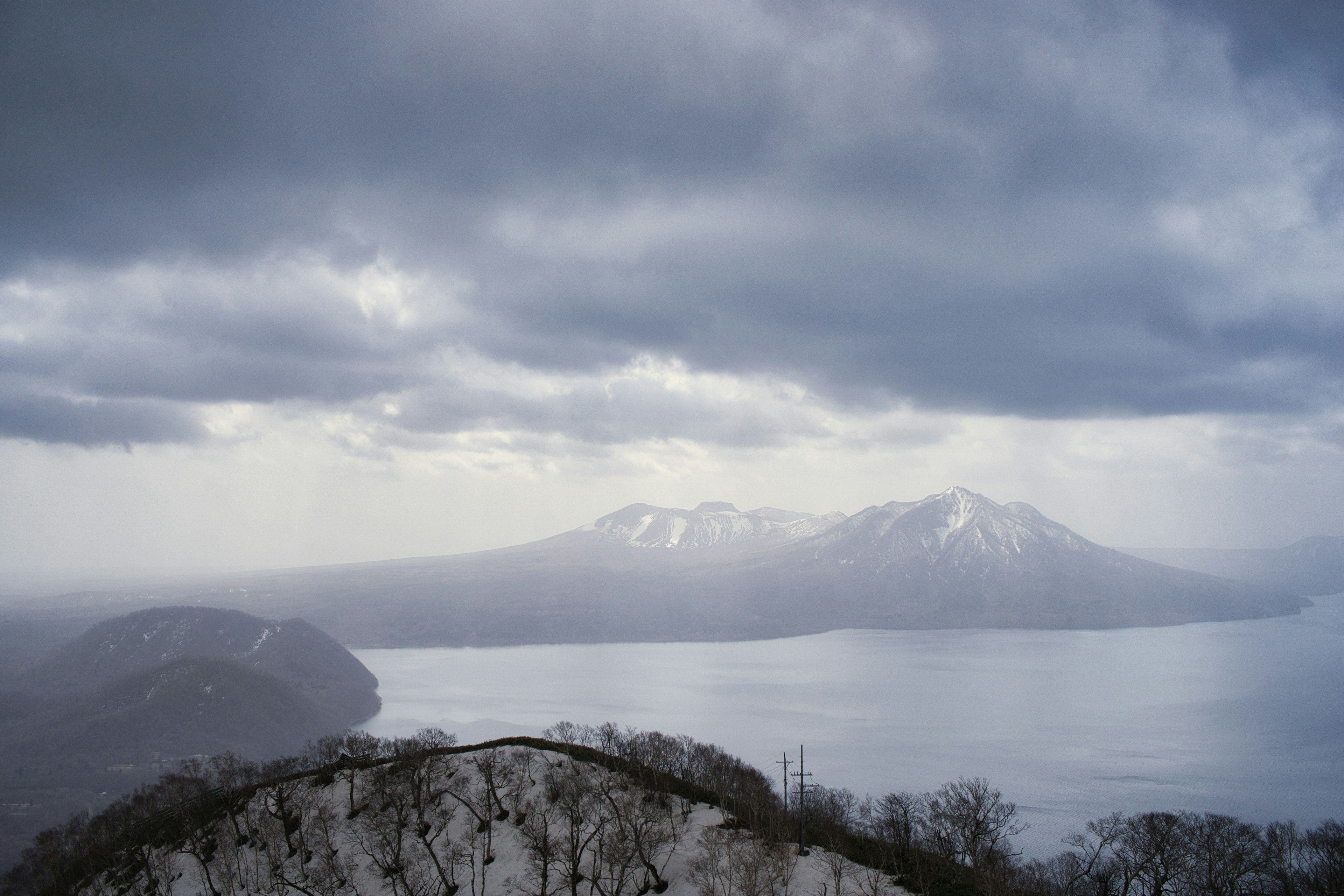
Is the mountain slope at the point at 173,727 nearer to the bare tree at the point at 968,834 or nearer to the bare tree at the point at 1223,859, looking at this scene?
the bare tree at the point at 968,834

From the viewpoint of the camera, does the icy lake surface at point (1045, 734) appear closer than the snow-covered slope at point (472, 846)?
No

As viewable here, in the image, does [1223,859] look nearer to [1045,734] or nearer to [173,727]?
[1045,734]

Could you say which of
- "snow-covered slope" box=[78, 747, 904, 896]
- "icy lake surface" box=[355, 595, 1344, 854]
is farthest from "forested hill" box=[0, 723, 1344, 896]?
"icy lake surface" box=[355, 595, 1344, 854]

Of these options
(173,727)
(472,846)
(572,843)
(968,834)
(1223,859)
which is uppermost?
(572,843)

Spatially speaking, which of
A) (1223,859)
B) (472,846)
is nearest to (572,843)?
(472,846)

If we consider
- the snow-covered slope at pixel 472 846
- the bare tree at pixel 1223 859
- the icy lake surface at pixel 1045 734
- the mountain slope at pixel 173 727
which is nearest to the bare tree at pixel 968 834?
the snow-covered slope at pixel 472 846

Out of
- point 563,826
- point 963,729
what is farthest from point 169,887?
point 963,729

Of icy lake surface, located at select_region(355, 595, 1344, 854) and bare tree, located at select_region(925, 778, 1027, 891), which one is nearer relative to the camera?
bare tree, located at select_region(925, 778, 1027, 891)

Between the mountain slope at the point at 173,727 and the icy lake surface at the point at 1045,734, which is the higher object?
the icy lake surface at the point at 1045,734

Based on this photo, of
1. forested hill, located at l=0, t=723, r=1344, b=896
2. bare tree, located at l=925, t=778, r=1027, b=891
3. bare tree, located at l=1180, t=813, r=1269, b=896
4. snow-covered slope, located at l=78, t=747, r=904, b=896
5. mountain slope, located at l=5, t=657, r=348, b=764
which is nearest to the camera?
snow-covered slope, located at l=78, t=747, r=904, b=896

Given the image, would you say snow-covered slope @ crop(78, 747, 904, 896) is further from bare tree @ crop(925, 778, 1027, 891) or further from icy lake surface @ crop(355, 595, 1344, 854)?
icy lake surface @ crop(355, 595, 1344, 854)

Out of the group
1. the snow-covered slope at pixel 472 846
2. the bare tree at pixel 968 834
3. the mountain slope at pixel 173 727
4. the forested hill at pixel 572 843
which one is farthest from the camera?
the mountain slope at pixel 173 727
